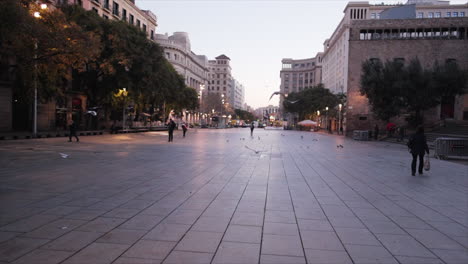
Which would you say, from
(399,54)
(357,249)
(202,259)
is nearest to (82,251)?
(202,259)

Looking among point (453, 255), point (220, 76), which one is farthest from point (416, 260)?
point (220, 76)

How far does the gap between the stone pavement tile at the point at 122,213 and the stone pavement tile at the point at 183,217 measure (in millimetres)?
653

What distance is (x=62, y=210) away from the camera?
559 cm

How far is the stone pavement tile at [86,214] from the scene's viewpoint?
205 inches

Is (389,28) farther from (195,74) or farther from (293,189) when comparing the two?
(195,74)

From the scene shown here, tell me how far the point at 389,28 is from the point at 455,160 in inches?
1440

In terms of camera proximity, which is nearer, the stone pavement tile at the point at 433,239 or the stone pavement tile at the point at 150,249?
the stone pavement tile at the point at 150,249

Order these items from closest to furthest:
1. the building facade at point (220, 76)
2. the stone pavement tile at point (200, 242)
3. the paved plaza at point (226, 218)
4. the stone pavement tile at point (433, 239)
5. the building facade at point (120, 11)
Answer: the paved plaza at point (226, 218)
the stone pavement tile at point (200, 242)
the stone pavement tile at point (433, 239)
the building facade at point (120, 11)
the building facade at point (220, 76)

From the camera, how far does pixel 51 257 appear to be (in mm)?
3652

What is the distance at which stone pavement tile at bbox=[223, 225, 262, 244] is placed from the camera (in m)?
4.33

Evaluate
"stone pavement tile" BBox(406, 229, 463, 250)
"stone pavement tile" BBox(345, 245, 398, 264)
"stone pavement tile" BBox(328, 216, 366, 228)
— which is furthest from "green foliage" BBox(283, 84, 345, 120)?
"stone pavement tile" BBox(345, 245, 398, 264)

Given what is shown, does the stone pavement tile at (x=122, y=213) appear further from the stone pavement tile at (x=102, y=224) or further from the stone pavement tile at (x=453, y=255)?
the stone pavement tile at (x=453, y=255)

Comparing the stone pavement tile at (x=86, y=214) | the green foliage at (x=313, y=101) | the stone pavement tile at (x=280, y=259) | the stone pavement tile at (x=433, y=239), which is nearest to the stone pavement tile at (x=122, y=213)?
the stone pavement tile at (x=86, y=214)

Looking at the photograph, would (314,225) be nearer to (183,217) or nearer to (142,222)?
(183,217)
